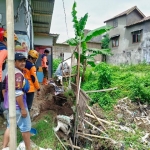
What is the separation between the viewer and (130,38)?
23.5m

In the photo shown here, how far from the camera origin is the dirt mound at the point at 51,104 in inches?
221

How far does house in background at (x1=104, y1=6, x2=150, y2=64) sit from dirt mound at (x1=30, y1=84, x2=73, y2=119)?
15.7 m

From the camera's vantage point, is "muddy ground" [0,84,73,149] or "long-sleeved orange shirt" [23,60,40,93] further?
"muddy ground" [0,84,73,149]

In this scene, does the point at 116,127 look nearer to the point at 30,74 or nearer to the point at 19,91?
the point at 30,74

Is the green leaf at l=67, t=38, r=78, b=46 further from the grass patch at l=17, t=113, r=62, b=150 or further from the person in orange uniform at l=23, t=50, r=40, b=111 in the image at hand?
the person in orange uniform at l=23, t=50, r=40, b=111

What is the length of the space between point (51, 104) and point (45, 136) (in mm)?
2042

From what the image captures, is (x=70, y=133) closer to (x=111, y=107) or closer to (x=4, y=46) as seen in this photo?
(x=4, y=46)

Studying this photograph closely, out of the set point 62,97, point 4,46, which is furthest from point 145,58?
point 4,46

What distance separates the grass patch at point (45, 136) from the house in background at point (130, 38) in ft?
57.8

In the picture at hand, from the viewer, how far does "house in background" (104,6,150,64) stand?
21250 millimetres

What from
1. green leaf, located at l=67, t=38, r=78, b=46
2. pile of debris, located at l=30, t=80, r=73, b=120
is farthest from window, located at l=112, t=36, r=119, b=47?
pile of debris, located at l=30, t=80, r=73, b=120

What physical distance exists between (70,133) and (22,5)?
307cm

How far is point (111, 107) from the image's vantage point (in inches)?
292

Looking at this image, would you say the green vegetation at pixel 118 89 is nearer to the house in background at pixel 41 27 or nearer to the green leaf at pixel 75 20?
the green leaf at pixel 75 20
